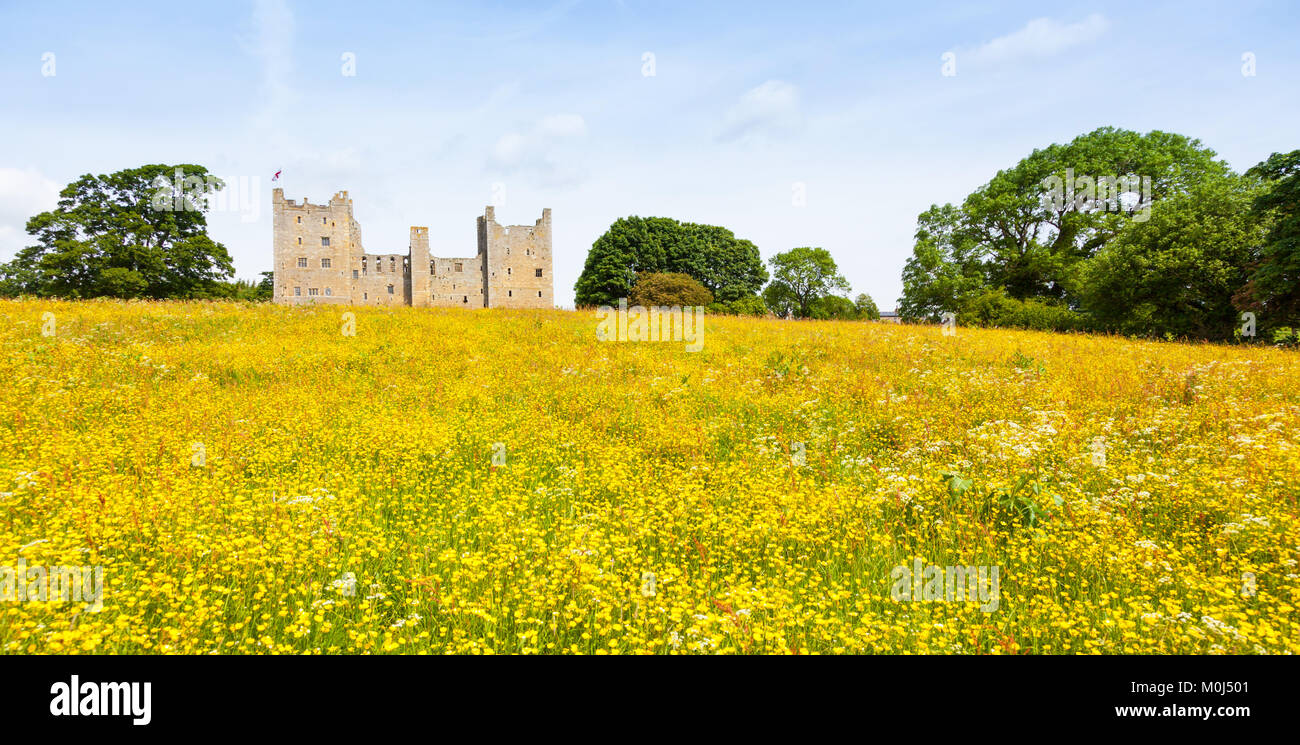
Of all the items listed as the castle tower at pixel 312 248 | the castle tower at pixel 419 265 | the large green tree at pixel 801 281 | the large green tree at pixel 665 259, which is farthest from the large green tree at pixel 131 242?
the large green tree at pixel 801 281

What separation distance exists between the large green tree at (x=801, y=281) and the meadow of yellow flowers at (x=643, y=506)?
166 ft

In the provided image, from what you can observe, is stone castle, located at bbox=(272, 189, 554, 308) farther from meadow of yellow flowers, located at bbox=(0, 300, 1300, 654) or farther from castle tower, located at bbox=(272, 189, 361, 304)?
meadow of yellow flowers, located at bbox=(0, 300, 1300, 654)

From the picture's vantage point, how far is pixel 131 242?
4175 centimetres

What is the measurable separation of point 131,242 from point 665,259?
46.8 meters

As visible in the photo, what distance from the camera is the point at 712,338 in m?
16.7

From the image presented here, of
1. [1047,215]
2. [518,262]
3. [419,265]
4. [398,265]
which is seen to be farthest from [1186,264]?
[398,265]

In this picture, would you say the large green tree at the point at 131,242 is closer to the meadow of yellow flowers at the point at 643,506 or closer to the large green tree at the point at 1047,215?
the meadow of yellow flowers at the point at 643,506

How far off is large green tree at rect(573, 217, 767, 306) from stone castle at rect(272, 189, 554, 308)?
26.2 ft

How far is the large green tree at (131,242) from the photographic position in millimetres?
38406

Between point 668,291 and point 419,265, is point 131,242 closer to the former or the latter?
point 419,265

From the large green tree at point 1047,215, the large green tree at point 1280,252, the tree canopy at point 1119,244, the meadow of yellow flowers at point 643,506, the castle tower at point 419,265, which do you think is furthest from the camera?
the castle tower at point 419,265

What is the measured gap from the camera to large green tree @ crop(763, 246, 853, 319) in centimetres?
6072

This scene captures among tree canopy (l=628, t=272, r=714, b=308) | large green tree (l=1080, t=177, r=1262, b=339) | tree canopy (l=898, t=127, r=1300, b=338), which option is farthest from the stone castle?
large green tree (l=1080, t=177, r=1262, b=339)

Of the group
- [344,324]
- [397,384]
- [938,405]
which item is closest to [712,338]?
[938,405]
